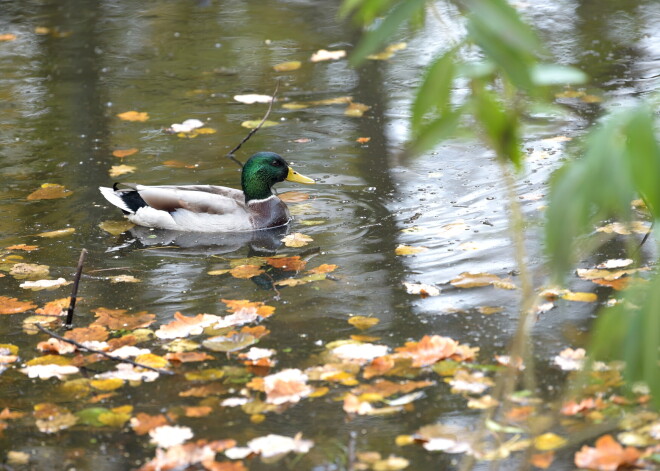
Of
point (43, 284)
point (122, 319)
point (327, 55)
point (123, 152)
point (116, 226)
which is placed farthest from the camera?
point (327, 55)

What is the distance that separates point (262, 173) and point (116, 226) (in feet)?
3.70

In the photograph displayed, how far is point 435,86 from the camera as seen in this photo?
1.46 m

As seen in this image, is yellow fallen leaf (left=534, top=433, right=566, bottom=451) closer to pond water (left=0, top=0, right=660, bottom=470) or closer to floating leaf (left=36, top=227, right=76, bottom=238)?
pond water (left=0, top=0, right=660, bottom=470)

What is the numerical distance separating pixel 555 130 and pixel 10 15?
782cm

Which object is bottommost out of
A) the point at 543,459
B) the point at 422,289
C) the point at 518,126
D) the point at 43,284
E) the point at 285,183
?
the point at 285,183

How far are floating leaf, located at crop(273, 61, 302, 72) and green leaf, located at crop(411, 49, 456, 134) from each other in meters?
8.51

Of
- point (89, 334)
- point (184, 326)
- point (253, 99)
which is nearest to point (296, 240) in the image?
point (184, 326)

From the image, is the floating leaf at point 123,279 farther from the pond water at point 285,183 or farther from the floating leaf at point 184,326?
the floating leaf at point 184,326

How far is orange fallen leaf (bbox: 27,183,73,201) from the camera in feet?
23.4

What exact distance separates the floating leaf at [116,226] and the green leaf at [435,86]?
5.55m

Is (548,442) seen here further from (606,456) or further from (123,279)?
(123,279)

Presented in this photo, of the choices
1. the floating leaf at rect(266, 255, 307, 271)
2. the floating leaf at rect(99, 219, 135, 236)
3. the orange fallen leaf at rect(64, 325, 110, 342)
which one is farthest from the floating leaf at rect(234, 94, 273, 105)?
the orange fallen leaf at rect(64, 325, 110, 342)

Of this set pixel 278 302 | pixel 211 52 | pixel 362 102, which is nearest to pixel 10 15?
pixel 211 52

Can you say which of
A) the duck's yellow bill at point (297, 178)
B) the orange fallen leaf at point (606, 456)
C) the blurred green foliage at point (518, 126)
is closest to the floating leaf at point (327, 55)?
the duck's yellow bill at point (297, 178)
